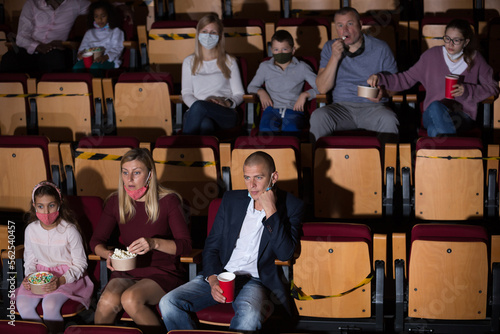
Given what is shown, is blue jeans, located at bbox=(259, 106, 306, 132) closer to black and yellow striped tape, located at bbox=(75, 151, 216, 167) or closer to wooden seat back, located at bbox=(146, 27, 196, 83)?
black and yellow striped tape, located at bbox=(75, 151, 216, 167)

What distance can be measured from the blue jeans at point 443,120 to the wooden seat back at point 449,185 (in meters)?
0.21

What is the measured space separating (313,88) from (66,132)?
710mm

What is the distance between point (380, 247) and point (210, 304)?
0.32 meters

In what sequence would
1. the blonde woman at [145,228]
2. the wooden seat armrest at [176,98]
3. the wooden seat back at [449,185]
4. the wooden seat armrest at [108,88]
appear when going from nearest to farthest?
the blonde woman at [145,228] → the wooden seat back at [449,185] → the wooden seat armrest at [176,98] → the wooden seat armrest at [108,88]

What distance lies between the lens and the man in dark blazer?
1144 millimetres

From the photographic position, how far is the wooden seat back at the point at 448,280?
1.15 meters

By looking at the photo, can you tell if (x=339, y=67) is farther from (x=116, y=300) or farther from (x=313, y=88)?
(x=116, y=300)

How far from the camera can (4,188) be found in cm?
161

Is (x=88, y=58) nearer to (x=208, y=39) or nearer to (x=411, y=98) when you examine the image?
(x=208, y=39)

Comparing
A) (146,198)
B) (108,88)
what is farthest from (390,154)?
(108,88)

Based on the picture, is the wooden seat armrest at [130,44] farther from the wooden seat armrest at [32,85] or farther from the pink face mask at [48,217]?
the pink face mask at [48,217]

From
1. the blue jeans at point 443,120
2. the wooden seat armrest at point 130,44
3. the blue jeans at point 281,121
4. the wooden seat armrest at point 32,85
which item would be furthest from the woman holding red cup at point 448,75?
the wooden seat armrest at point 32,85

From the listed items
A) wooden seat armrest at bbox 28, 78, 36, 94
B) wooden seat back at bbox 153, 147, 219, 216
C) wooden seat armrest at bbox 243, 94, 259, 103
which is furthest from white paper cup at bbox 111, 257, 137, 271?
wooden seat armrest at bbox 28, 78, 36, 94

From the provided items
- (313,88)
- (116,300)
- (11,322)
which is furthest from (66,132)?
(11,322)
